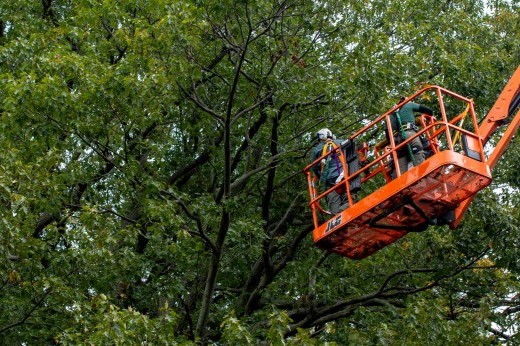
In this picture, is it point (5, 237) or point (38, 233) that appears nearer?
point (5, 237)

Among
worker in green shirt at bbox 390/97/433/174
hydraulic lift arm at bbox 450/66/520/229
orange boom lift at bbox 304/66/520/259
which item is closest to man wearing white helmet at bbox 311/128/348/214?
orange boom lift at bbox 304/66/520/259

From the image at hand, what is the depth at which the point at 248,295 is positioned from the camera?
19562 millimetres

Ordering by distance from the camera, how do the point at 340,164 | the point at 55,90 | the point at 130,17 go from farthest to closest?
the point at 130,17, the point at 55,90, the point at 340,164

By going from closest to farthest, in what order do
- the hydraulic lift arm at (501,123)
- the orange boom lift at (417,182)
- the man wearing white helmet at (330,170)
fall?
1. the orange boom lift at (417,182)
2. the hydraulic lift arm at (501,123)
3. the man wearing white helmet at (330,170)

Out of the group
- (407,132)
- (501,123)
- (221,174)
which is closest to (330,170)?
(407,132)

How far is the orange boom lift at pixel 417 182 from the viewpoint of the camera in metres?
13.0

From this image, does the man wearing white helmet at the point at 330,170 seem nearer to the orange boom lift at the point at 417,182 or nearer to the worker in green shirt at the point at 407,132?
the orange boom lift at the point at 417,182

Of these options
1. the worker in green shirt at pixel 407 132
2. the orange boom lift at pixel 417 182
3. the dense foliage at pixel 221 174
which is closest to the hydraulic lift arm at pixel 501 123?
the orange boom lift at pixel 417 182

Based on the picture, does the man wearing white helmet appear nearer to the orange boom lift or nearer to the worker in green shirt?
the orange boom lift

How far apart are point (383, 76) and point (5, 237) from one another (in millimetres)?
6842

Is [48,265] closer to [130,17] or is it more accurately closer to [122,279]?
[122,279]

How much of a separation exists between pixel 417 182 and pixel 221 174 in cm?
815

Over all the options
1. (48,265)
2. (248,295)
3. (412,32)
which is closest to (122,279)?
(48,265)

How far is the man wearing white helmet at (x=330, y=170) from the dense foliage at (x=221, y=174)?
1.45 metres
